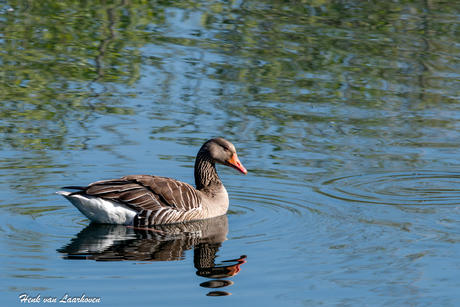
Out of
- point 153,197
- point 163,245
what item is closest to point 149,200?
point 153,197

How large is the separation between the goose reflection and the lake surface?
37mm

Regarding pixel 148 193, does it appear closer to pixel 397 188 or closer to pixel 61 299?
pixel 61 299

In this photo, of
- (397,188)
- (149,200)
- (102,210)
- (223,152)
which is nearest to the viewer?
(102,210)

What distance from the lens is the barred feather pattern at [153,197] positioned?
33.0 ft

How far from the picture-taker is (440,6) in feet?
72.6

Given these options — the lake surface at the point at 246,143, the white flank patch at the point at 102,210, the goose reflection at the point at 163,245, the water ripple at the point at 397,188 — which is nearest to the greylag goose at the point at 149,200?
the white flank patch at the point at 102,210

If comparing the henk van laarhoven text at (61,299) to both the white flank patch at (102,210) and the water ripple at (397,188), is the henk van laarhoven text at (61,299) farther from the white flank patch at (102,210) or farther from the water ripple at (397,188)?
the water ripple at (397,188)

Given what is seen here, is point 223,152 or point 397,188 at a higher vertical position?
point 223,152

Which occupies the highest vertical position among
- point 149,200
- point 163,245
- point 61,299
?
point 61,299

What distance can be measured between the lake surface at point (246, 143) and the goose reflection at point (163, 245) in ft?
0.12

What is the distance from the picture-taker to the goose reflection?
8.32m

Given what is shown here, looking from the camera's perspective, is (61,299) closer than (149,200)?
Yes

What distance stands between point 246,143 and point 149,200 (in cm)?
332

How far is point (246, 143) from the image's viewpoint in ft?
43.0
